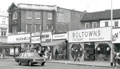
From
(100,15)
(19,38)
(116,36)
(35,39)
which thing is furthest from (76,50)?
(19,38)

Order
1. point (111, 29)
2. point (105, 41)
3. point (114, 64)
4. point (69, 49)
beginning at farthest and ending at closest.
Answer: point (69, 49) < point (105, 41) < point (111, 29) < point (114, 64)

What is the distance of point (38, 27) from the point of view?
216ft

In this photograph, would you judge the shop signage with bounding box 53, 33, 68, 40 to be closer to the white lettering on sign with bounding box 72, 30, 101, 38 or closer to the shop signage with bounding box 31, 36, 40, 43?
the white lettering on sign with bounding box 72, 30, 101, 38

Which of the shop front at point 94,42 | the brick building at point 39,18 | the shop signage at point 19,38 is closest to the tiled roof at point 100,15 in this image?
the brick building at point 39,18

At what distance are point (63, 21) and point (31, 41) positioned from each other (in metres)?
16.1

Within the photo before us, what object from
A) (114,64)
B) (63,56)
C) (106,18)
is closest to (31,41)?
(63,56)

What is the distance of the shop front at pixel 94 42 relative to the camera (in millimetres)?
38938

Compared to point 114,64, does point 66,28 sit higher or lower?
higher

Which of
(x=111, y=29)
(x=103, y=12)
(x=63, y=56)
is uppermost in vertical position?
(x=103, y=12)

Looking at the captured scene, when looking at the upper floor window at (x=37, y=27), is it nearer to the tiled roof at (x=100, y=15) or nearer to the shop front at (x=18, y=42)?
the shop front at (x=18, y=42)

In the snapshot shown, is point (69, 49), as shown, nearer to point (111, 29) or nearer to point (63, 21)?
point (111, 29)

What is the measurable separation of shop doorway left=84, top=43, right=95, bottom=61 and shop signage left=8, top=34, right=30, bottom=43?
16882mm

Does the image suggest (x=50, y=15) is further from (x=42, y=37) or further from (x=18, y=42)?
(x=42, y=37)

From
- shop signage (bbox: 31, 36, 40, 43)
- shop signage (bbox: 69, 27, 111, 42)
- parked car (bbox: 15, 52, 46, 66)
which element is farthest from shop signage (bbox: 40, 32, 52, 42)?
parked car (bbox: 15, 52, 46, 66)
